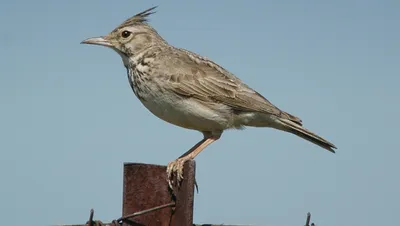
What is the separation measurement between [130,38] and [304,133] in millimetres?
3343

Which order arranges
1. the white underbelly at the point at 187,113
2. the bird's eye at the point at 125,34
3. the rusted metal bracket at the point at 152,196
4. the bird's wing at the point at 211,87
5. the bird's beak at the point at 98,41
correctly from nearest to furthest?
1. the rusted metal bracket at the point at 152,196
2. the white underbelly at the point at 187,113
3. the bird's wing at the point at 211,87
4. the bird's beak at the point at 98,41
5. the bird's eye at the point at 125,34

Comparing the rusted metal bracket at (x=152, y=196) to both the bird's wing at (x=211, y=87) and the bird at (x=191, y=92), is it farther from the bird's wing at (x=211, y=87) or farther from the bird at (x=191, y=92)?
the bird's wing at (x=211, y=87)

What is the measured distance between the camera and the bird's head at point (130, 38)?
434 inches

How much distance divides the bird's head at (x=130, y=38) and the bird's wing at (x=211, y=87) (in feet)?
2.42

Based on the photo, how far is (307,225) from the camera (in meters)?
6.39

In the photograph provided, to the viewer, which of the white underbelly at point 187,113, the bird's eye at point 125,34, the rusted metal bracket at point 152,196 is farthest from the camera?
the bird's eye at point 125,34

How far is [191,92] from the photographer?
396 inches

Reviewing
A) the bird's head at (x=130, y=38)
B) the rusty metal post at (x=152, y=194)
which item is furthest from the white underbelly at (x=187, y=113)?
the rusty metal post at (x=152, y=194)

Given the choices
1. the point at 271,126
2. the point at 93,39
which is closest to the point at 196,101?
the point at 271,126

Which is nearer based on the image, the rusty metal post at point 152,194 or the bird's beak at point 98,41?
the rusty metal post at point 152,194

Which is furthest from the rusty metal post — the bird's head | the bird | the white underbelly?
the bird's head

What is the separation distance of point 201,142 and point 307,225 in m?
4.25

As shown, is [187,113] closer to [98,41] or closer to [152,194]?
[98,41]

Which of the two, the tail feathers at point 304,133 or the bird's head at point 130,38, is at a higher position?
the bird's head at point 130,38
